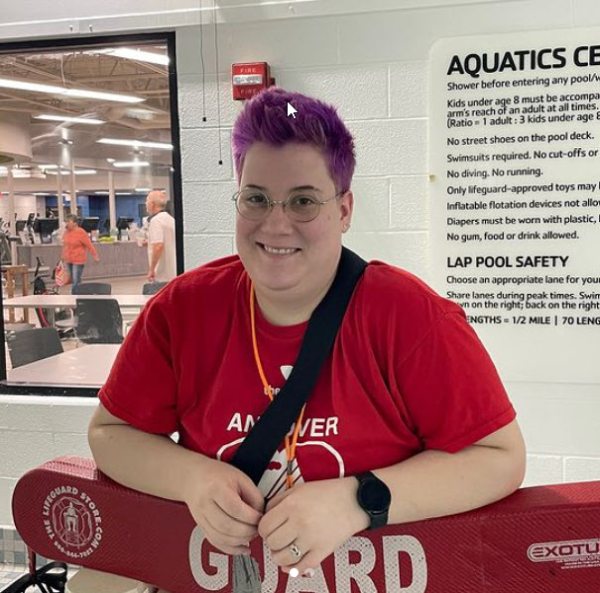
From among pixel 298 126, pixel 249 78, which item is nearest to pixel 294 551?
pixel 298 126

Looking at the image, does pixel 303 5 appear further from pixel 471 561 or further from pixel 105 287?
pixel 471 561

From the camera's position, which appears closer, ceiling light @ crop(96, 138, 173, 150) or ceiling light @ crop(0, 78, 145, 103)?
ceiling light @ crop(96, 138, 173, 150)

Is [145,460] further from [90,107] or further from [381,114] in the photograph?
[90,107]

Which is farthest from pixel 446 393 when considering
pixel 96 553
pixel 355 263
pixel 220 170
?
pixel 220 170

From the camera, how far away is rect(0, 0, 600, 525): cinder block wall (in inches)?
87.1

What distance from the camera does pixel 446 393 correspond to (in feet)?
3.44

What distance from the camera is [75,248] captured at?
2922mm

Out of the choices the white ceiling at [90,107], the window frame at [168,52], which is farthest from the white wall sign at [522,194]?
the white ceiling at [90,107]

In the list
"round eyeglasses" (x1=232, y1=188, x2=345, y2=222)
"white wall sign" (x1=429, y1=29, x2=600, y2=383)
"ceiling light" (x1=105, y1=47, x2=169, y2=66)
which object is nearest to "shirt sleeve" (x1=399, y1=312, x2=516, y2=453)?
"round eyeglasses" (x1=232, y1=188, x2=345, y2=222)

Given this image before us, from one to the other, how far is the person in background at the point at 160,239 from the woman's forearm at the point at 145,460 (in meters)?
1.43

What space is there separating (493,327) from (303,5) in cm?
127

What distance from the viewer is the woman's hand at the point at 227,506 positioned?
40.4 inches

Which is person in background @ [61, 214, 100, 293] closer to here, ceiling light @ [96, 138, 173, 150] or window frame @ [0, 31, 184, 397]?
ceiling light @ [96, 138, 173, 150]

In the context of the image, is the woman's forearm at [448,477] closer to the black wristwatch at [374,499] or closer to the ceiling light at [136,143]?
the black wristwatch at [374,499]
